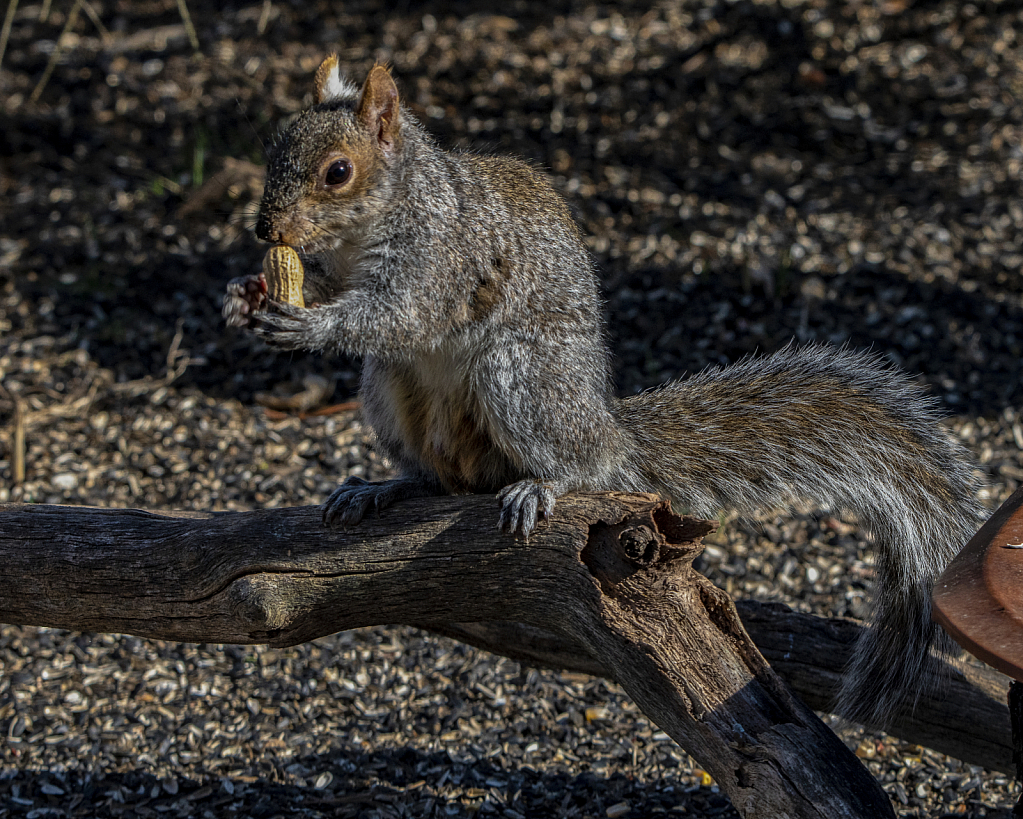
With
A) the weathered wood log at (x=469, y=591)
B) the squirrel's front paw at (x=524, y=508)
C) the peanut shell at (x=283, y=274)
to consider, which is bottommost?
the weathered wood log at (x=469, y=591)

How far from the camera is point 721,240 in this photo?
500 cm

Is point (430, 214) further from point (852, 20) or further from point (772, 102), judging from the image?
point (852, 20)

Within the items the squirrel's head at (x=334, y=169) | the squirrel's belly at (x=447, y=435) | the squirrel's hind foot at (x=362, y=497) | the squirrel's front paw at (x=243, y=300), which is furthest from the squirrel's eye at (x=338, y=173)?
the squirrel's hind foot at (x=362, y=497)

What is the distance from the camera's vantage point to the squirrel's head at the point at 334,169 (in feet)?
7.79

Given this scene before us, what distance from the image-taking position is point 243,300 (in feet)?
8.12

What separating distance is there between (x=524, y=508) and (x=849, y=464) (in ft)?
2.43

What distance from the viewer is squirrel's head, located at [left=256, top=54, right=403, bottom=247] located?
2.38 metres

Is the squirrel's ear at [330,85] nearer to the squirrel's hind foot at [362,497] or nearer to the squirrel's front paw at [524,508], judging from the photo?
the squirrel's hind foot at [362,497]

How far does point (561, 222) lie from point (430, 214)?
0.37 m

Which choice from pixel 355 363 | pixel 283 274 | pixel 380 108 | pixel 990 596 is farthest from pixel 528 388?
pixel 355 363

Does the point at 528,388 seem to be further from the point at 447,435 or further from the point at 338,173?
the point at 338,173

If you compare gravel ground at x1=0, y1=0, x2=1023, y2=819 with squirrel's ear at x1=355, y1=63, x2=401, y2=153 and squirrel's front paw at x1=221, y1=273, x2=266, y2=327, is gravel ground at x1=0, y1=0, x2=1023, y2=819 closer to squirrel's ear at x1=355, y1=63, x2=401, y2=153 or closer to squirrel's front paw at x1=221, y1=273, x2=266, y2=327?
squirrel's ear at x1=355, y1=63, x2=401, y2=153

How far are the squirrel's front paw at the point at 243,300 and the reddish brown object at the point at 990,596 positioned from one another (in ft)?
4.93

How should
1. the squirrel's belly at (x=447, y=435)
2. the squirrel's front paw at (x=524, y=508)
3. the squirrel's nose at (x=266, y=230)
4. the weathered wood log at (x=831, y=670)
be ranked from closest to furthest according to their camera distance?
the squirrel's front paw at (x=524, y=508), the squirrel's nose at (x=266, y=230), the weathered wood log at (x=831, y=670), the squirrel's belly at (x=447, y=435)
